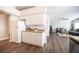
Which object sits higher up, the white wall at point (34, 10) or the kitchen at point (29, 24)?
the white wall at point (34, 10)

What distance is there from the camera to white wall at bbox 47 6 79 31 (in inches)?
55.8

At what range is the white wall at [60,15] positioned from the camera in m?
1.42

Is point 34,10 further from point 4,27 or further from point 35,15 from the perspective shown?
point 4,27

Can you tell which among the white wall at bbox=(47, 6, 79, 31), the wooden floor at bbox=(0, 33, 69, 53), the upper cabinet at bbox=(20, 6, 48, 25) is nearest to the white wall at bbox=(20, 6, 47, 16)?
the upper cabinet at bbox=(20, 6, 48, 25)

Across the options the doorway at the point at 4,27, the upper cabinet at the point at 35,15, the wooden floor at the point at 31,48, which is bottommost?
the wooden floor at the point at 31,48

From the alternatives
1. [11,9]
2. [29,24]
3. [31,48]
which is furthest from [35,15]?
[31,48]

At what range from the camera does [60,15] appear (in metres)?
1.50

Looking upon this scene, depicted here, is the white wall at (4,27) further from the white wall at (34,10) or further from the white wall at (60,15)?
the white wall at (60,15)

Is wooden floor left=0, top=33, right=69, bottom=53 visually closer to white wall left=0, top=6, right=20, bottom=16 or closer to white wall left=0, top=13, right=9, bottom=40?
white wall left=0, top=13, right=9, bottom=40

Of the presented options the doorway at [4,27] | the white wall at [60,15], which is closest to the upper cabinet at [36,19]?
the white wall at [60,15]

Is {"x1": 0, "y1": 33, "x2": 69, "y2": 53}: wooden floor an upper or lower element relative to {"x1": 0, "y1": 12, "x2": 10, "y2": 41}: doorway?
lower

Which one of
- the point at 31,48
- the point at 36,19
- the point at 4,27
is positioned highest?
the point at 36,19

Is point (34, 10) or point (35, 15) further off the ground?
point (34, 10)

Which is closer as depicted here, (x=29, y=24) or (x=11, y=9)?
(x=11, y=9)
